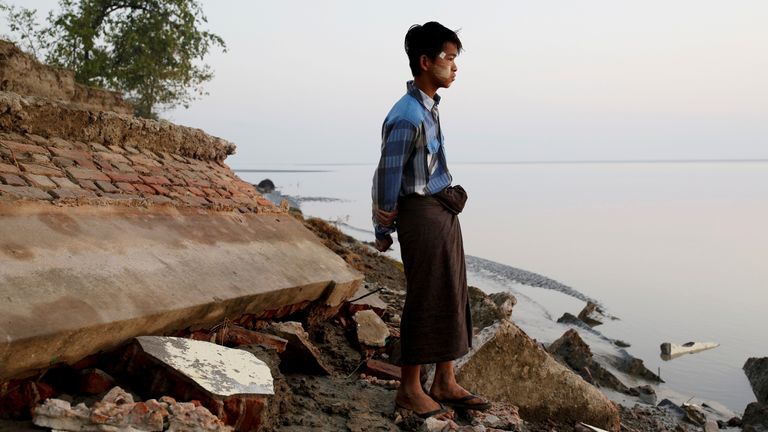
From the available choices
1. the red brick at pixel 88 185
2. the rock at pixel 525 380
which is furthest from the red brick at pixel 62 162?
the rock at pixel 525 380

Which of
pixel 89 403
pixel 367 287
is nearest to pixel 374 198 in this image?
pixel 89 403

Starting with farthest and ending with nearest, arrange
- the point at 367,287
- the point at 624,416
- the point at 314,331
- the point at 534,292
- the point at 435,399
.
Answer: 1. the point at 534,292
2. the point at 367,287
3. the point at 624,416
4. the point at 314,331
5. the point at 435,399

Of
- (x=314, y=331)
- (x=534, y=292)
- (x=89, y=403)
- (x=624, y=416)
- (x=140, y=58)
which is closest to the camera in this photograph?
(x=89, y=403)

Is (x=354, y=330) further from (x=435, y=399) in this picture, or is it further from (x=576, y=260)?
(x=576, y=260)

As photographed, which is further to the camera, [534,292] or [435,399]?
[534,292]

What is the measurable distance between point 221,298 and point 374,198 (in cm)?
95

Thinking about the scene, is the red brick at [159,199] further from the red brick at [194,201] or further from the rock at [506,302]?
the rock at [506,302]

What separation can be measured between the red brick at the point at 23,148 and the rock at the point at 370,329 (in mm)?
2229

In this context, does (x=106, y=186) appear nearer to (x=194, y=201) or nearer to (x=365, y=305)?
(x=194, y=201)

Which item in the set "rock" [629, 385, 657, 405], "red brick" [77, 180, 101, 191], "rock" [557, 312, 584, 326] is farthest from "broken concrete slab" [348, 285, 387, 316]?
"rock" [557, 312, 584, 326]

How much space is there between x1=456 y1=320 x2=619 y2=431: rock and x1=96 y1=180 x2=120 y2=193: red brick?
225 centimetres

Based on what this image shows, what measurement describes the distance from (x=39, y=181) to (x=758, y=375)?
7.57 metres

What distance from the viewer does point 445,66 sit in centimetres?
311

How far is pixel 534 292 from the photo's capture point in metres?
12.7
